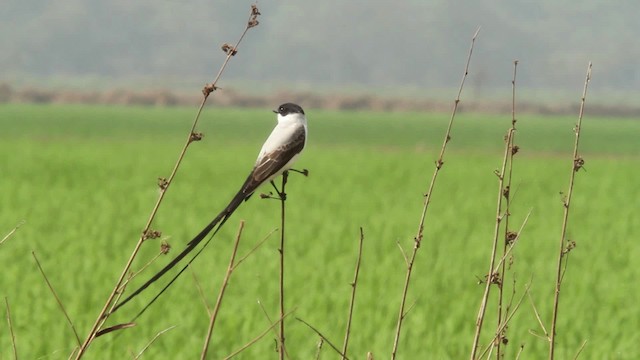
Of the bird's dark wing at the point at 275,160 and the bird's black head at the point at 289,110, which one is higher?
the bird's black head at the point at 289,110

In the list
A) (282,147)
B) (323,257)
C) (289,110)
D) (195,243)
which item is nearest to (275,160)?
(282,147)

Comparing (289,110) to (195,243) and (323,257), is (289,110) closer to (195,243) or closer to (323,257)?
(195,243)

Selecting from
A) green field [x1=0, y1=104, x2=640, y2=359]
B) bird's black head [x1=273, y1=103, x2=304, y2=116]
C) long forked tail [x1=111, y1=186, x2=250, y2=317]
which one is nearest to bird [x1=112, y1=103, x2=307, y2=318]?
bird's black head [x1=273, y1=103, x2=304, y2=116]

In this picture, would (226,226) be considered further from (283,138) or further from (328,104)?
(328,104)

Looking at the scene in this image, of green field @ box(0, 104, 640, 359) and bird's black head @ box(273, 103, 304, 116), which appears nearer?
bird's black head @ box(273, 103, 304, 116)

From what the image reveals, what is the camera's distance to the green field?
28.3 ft

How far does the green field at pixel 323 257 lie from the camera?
862cm

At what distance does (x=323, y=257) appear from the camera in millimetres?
13555

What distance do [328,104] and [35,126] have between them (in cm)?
7168

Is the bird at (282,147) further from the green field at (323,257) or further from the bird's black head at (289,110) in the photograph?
the green field at (323,257)

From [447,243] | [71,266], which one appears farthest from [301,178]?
[71,266]

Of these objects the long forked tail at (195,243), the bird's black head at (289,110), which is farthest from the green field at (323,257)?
the bird's black head at (289,110)

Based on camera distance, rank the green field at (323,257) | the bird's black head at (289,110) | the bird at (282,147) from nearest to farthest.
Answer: the bird at (282,147) → the bird's black head at (289,110) → the green field at (323,257)

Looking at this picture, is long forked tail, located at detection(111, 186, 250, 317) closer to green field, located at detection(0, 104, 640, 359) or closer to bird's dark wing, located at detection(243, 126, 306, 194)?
bird's dark wing, located at detection(243, 126, 306, 194)
